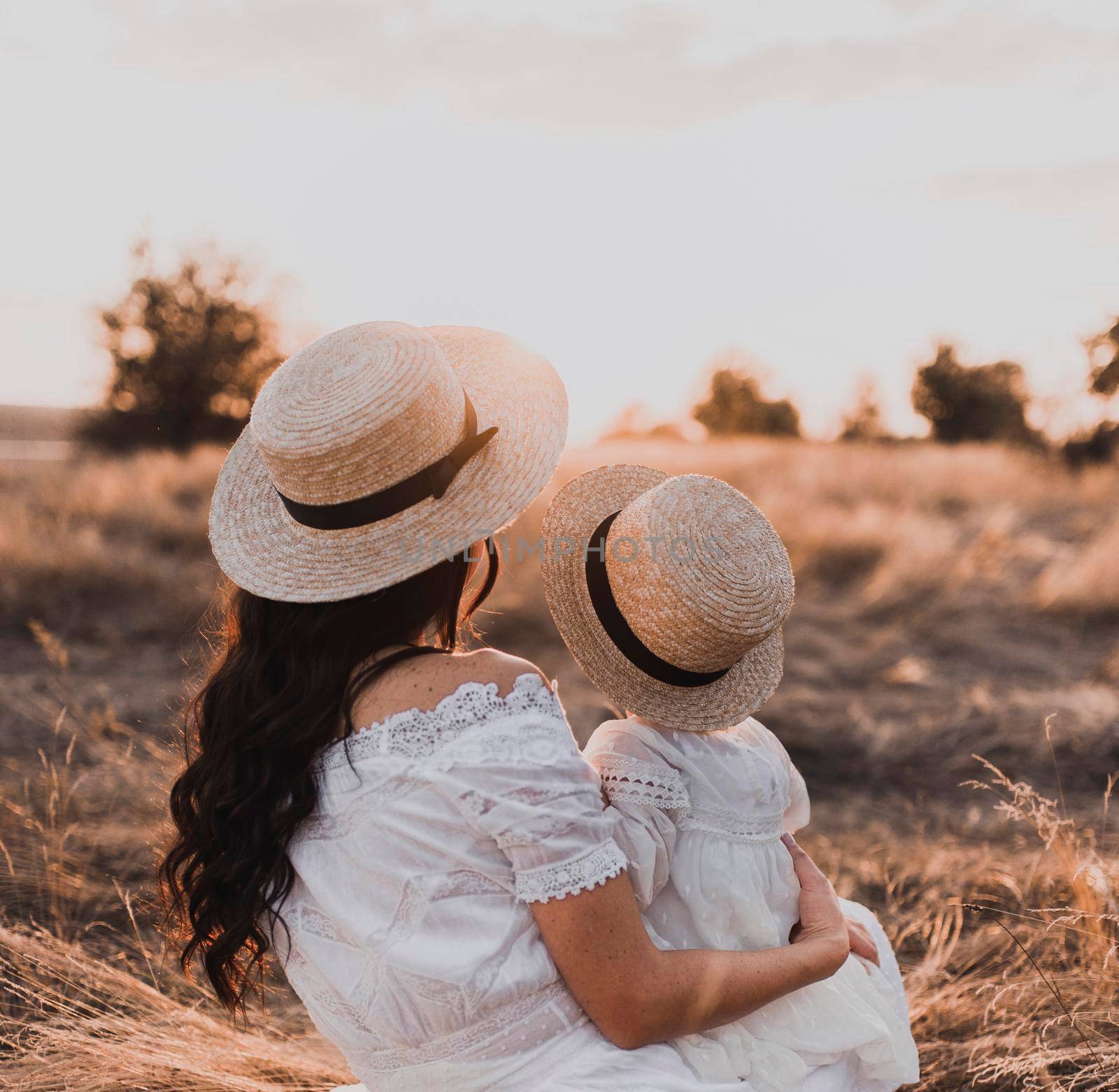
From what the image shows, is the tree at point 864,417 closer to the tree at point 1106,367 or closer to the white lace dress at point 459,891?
the tree at point 1106,367

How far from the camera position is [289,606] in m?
1.54

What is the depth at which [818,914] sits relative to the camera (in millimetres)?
1698

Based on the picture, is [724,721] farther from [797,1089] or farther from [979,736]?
[979,736]

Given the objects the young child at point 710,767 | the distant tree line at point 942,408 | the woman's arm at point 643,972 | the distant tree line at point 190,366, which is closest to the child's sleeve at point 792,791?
the young child at point 710,767

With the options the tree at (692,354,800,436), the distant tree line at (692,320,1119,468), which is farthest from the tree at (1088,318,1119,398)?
the tree at (692,354,800,436)

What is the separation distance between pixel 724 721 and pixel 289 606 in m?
0.77

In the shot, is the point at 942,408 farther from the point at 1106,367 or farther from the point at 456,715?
the point at 456,715

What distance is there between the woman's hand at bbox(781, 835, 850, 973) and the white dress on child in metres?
0.02

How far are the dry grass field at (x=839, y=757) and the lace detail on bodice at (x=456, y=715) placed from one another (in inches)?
41.1

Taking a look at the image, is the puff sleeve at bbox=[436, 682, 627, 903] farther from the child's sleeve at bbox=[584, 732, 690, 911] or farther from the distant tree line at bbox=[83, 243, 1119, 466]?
the distant tree line at bbox=[83, 243, 1119, 466]

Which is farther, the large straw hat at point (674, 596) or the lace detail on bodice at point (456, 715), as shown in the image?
the large straw hat at point (674, 596)

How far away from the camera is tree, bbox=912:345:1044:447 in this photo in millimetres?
22594

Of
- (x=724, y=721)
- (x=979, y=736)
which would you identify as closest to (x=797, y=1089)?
(x=724, y=721)

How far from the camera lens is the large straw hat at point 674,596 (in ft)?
5.32
